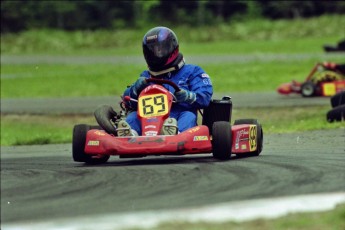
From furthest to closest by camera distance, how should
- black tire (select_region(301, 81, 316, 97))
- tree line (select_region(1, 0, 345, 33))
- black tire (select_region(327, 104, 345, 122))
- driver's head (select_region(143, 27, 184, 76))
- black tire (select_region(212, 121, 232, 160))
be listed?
tree line (select_region(1, 0, 345, 33)) → black tire (select_region(301, 81, 316, 97)) → black tire (select_region(327, 104, 345, 122)) → driver's head (select_region(143, 27, 184, 76)) → black tire (select_region(212, 121, 232, 160))

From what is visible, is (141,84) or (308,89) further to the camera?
(308,89)

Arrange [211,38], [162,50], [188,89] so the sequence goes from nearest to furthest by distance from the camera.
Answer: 1. [162,50]
2. [188,89]
3. [211,38]

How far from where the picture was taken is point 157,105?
A: 923cm

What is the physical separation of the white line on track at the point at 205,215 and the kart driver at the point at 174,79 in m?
3.77

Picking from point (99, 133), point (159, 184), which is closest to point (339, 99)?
point (99, 133)

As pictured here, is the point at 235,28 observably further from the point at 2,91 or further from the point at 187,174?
the point at 187,174

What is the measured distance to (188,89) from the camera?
9.75 meters

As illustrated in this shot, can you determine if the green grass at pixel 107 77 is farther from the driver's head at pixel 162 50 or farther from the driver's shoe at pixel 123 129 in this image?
the driver's shoe at pixel 123 129

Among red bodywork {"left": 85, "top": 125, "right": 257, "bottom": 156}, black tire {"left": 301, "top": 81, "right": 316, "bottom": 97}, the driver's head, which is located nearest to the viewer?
red bodywork {"left": 85, "top": 125, "right": 257, "bottom": 156}

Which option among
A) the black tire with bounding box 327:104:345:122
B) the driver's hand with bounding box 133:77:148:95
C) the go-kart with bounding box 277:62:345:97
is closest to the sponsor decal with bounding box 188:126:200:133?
the driver's hand with bounding box 133:77:148:95

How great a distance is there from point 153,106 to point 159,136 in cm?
75

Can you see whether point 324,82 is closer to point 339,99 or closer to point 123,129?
point 339,99

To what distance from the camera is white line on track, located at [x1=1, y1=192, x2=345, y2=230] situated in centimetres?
471

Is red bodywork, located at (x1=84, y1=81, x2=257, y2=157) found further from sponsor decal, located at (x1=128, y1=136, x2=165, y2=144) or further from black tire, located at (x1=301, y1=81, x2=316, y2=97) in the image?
black tire, located at (x1=301, y1=81, x2=316, y2=97)
